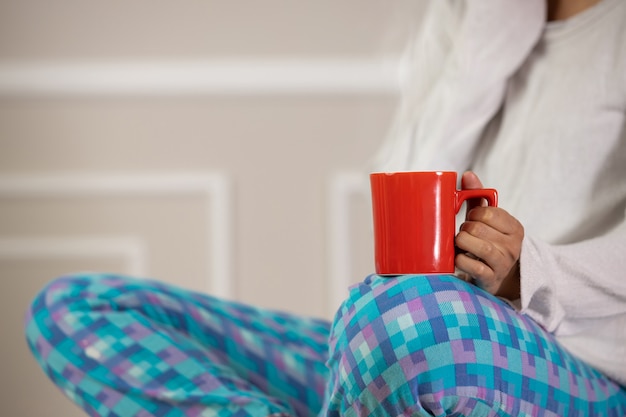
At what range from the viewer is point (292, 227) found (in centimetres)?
175

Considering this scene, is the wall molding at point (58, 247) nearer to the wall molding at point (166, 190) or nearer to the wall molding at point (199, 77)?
the wall molding at point (166, 190)

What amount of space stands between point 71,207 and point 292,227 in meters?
0.46

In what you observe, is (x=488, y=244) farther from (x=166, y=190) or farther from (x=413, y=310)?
(x=166, y=190)

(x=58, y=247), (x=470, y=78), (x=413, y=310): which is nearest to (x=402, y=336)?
(x=413, y=310)

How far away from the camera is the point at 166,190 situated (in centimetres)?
172

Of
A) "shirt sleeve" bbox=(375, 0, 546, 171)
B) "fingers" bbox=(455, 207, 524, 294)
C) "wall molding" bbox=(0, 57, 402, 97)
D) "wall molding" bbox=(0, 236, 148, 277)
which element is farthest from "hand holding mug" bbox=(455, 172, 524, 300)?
"wall molding" bbox=(0, 236, 148, 277)

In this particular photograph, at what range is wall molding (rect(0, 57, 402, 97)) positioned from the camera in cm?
169

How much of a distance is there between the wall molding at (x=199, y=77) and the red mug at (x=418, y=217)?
3.42 feet

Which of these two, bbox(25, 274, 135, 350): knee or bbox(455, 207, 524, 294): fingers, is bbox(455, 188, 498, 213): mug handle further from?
bbox(25, 274, 135, 350): knee

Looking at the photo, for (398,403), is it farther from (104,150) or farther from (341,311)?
(104,150)

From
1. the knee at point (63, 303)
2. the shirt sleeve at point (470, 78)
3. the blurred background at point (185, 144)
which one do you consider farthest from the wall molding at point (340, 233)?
the knee at point (63, 303)

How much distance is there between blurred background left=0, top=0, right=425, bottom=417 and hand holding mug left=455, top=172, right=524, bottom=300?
3.46 feet

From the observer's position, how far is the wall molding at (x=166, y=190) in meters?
1.71

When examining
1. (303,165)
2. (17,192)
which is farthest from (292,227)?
(17,192)
